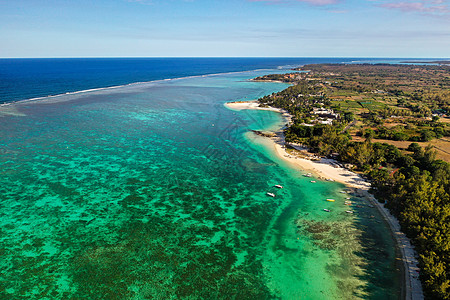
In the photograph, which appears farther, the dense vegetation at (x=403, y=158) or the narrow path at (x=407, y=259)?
the dense vegetation at (x=403, y=158)

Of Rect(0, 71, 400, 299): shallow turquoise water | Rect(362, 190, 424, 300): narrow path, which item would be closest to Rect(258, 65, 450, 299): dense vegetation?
Rect(362, 190, 424, 300): narrow path

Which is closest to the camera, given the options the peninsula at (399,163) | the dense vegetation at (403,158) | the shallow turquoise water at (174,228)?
the shallow turquoise water at (174,228)

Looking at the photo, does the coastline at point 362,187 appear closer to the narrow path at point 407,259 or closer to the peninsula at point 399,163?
the narrow path at point 407,259

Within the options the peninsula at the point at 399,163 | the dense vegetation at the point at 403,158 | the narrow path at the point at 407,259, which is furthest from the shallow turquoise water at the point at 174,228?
the dense vegetation at the point at 403,158

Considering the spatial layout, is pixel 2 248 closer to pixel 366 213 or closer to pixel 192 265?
pixel 192 265

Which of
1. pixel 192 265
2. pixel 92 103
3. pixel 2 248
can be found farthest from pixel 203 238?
pixel 92 103

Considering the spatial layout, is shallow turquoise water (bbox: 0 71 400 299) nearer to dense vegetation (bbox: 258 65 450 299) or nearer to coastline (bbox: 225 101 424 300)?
coastline (bbox: 225 101 424 300)
